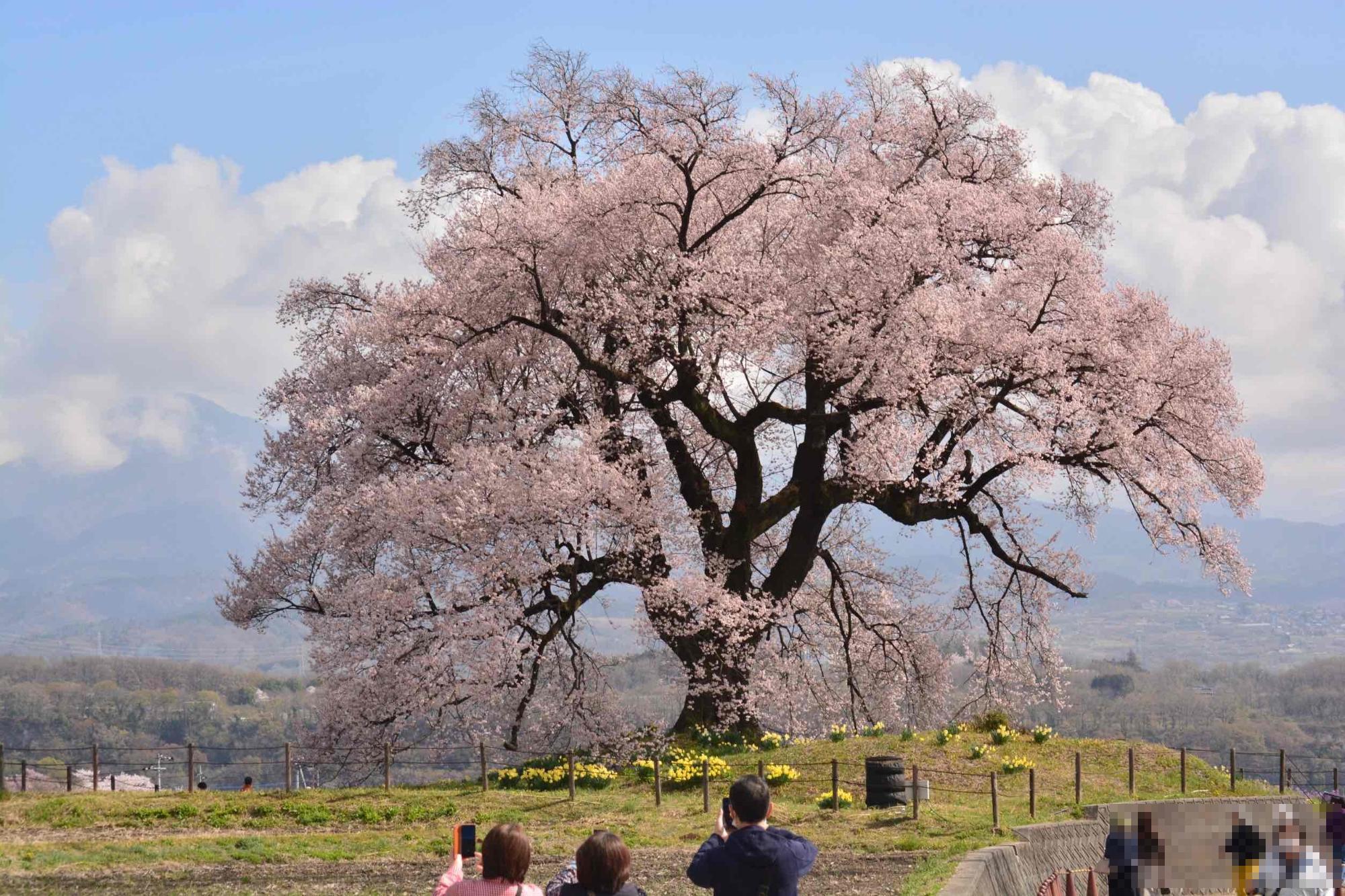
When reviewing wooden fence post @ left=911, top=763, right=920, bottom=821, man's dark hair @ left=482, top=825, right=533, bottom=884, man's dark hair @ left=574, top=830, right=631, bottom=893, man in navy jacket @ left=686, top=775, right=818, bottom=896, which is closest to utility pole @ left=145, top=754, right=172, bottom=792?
wooden fence post @ left=911, top=763, right=920, bottom=821

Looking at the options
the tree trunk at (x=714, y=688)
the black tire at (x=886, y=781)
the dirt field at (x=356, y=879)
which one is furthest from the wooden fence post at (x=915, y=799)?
the tree trunk at (x=714, y=688)

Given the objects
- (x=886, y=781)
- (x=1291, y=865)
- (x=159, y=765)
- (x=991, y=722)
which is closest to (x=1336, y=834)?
(x=1291, y=865)

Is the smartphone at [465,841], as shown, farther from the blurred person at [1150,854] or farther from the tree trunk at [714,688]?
the tree trunk at [714,688]

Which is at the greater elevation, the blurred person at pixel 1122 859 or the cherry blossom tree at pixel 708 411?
the cherry blossom tree at pixel 708 411

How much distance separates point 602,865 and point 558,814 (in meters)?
14.7

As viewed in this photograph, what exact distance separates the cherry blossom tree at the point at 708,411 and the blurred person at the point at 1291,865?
56.5 feet

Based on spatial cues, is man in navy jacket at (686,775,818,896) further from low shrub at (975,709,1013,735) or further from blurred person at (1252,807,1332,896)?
low shrub at (975,709,1013,735)

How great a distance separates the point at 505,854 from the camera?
7.52 metres

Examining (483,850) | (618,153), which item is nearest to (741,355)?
(618,153)

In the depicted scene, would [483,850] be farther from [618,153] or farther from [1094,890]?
[618,153]

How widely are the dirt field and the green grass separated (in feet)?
1.57

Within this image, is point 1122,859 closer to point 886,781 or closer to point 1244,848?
point 1244,848

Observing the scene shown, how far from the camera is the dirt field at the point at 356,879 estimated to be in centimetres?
1584

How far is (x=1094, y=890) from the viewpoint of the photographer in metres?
12.5
